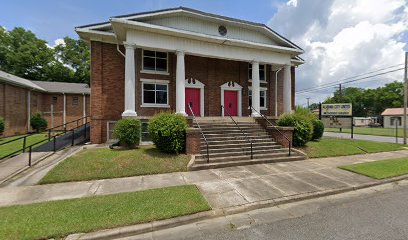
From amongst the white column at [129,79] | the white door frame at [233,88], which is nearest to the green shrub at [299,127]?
the white door frame at [233,88]

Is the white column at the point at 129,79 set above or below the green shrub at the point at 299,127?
above

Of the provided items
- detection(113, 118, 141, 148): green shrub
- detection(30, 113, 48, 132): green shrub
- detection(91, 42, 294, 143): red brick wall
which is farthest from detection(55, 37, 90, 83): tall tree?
detection(113, 118, 141, 148): green shrub

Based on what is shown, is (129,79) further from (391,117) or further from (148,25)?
(391,117)

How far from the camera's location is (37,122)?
77.3ft

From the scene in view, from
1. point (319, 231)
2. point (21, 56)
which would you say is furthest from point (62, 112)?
point (319, 231)

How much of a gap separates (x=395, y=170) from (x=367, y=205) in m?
4.72

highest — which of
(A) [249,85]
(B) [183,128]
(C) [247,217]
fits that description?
(A) [249,85]

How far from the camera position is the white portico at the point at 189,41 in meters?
11.8

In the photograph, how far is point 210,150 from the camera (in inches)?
391

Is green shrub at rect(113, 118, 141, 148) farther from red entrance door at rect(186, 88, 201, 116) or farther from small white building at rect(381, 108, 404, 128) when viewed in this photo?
small white building at rect(381, 108, 404, 128)

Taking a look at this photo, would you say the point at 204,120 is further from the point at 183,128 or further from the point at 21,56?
the point at 21,56

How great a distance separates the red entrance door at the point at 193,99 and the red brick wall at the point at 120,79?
60cm

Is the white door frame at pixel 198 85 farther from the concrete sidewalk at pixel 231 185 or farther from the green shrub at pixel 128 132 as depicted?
the concrete sidewalk at pixel 231 185

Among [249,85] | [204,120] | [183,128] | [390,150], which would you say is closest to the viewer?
[183,128]
